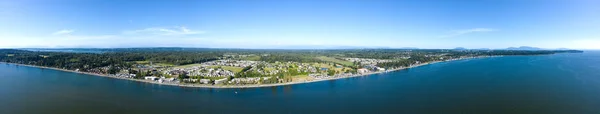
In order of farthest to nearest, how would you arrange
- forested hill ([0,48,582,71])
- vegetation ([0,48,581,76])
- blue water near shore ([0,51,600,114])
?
forested hill ([0,48,582,71]) → vegetation ([0,48,581,76]) → blue water near shore ([0,51,600,114])

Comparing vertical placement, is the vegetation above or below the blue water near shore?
above

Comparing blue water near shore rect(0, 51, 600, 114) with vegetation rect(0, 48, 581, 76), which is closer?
blue water near shore rect(0, 51, 600, 114)

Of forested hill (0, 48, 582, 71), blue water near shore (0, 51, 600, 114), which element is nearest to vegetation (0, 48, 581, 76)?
forested hill (0, 48, 582, 71)

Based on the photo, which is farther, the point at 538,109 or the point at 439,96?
the point at 439,96

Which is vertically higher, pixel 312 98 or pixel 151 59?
pixel 151 59

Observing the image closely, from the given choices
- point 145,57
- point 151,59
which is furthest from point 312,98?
point 145,57

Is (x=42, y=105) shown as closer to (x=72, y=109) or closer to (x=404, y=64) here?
(x=72, y=109)

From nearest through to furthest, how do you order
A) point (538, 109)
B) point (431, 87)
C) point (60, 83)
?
1. point (538, 109)
2. point (431, 87)
3. point (60, 83)

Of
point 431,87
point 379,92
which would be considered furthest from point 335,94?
point 431,87

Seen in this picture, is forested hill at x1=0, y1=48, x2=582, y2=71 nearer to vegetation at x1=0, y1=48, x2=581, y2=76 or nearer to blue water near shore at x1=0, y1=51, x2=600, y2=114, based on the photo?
vegetation at x1=0, y1=48, x2=581, y2=76

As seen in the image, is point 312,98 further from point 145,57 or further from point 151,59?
point 145,57

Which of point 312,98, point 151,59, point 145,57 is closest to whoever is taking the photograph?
point 312,98
